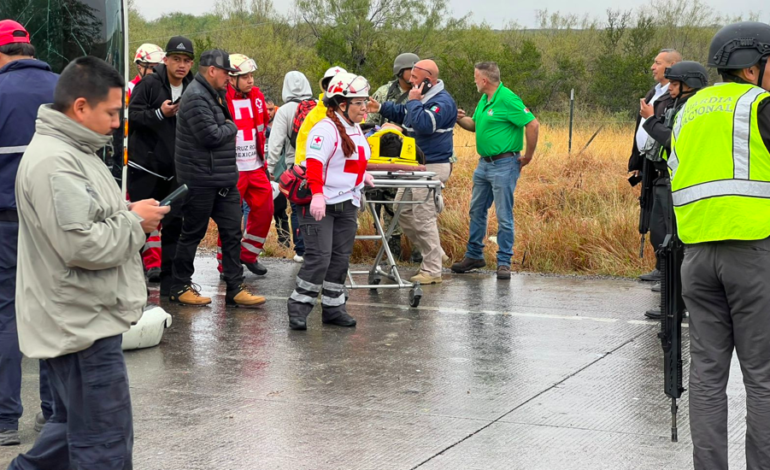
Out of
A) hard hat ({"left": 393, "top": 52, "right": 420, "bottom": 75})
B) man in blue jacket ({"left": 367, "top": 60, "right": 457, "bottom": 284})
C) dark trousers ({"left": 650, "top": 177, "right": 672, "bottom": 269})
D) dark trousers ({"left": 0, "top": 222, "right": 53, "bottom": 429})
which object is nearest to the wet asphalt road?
dark trousers ({"left": 0, "top": 222, "right": 53, "bottom": 429})

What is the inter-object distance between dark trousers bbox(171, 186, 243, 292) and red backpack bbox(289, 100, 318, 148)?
197cm

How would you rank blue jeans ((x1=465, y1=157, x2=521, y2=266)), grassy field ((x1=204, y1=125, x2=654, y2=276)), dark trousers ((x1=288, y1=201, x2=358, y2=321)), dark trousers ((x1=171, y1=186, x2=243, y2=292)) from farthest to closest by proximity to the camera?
grassy field ((x1=204, y1=125, x2=654, y2=276)), blue jeans ((x1=465, y1=157, x2=521, y2=266)), dark trousers ((x1=171, y1=186, x2=243, y2=292)), dark trousers ((x1=288, y1=201, x2=358, y2=321))

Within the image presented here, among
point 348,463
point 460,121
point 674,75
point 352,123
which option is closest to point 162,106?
point 352,123

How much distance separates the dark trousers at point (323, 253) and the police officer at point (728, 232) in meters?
3.47

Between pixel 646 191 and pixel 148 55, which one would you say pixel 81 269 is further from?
pixel 148 55

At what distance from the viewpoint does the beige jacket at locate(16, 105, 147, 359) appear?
3363 millimetres

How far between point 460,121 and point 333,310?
3873 millimetres

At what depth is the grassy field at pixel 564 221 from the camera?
1047 centimetres

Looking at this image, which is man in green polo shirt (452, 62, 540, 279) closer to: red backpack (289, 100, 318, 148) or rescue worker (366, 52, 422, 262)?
rescue worker (366, 52, 422, 262)

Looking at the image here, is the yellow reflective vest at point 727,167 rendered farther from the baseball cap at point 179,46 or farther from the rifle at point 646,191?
the baseball cap at point 179,46

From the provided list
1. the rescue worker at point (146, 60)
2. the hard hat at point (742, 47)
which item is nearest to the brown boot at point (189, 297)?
the rescue worker at point (146, 60)

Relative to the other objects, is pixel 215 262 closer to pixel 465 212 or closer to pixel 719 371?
pixel 465 212

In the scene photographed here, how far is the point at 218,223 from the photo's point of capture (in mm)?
8094

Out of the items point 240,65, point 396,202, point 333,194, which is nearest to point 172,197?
point 333,194
